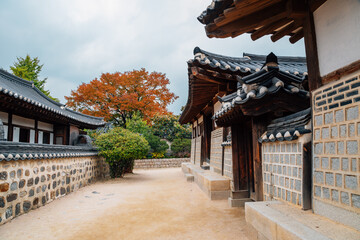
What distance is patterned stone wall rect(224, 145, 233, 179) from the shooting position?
5.54 meters

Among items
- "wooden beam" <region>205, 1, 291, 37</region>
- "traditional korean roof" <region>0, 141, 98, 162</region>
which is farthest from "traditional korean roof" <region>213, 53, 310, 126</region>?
"traditional korean roof" <region>0, 141, 98, 162</region>

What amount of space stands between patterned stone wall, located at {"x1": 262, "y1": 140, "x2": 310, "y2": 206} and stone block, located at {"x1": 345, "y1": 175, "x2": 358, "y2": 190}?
1.91 feet

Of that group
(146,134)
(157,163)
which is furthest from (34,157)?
(157,163)

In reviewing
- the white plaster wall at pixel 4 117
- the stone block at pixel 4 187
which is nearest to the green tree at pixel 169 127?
the white plaster wall at pixel 4 117

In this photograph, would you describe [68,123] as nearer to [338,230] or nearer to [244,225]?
[244,225]

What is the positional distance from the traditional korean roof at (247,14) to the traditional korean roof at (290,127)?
1.24 metres

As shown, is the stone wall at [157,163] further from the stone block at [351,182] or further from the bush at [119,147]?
the stone block at [351,182]

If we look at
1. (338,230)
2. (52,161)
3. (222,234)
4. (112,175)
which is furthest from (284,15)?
(112,175)

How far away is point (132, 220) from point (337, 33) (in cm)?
428

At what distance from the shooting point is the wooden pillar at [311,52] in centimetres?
257

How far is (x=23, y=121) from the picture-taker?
8188 mm

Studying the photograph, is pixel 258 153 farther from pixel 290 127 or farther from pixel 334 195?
pixel 334 195

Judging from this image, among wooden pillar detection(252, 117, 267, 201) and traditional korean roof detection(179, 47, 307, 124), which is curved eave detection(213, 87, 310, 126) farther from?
traditional korean roof detection(179, 47, 307, 124)

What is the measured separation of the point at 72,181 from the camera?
7395 millimetres
